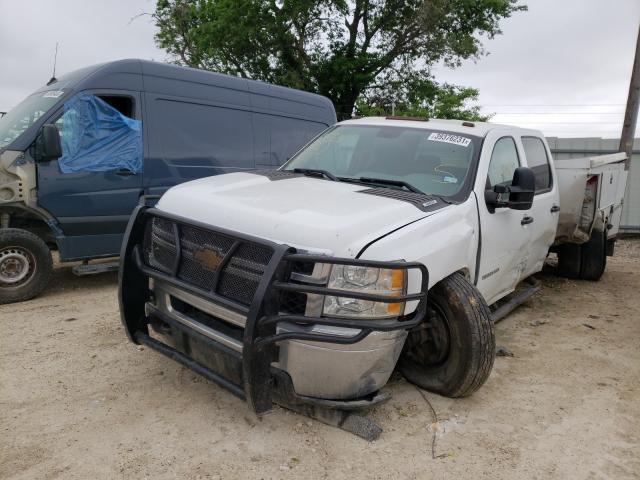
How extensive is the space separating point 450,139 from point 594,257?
379cm

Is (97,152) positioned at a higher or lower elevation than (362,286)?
higher

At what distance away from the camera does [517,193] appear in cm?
388

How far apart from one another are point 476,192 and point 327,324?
1.76 m

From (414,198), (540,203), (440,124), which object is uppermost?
(440,124)

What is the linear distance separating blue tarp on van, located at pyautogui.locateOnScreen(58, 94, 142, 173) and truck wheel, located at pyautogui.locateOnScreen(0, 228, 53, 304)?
82 centimetres

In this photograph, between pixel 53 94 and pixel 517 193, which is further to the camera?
pixel 53 94

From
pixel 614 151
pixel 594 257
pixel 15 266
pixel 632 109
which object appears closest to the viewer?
pixel 15 266

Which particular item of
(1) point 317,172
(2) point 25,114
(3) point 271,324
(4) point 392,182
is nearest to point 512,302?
(4) point 392,182

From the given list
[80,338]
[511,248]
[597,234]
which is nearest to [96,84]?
[80,338]

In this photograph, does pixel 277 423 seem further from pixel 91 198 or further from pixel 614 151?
pixel 614 151

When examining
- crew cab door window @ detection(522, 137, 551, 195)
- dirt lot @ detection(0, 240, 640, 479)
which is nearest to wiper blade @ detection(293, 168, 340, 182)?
dirt lot @ detection(0, 240, 640, 479)

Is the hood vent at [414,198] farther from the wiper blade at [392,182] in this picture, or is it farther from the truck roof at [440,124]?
the truck roof at [440,124]

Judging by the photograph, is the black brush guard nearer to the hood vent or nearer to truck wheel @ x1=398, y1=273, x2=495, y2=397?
truck wheel @ x1=398, y1=273, x2=495, y2=397

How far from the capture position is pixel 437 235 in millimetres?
3209
